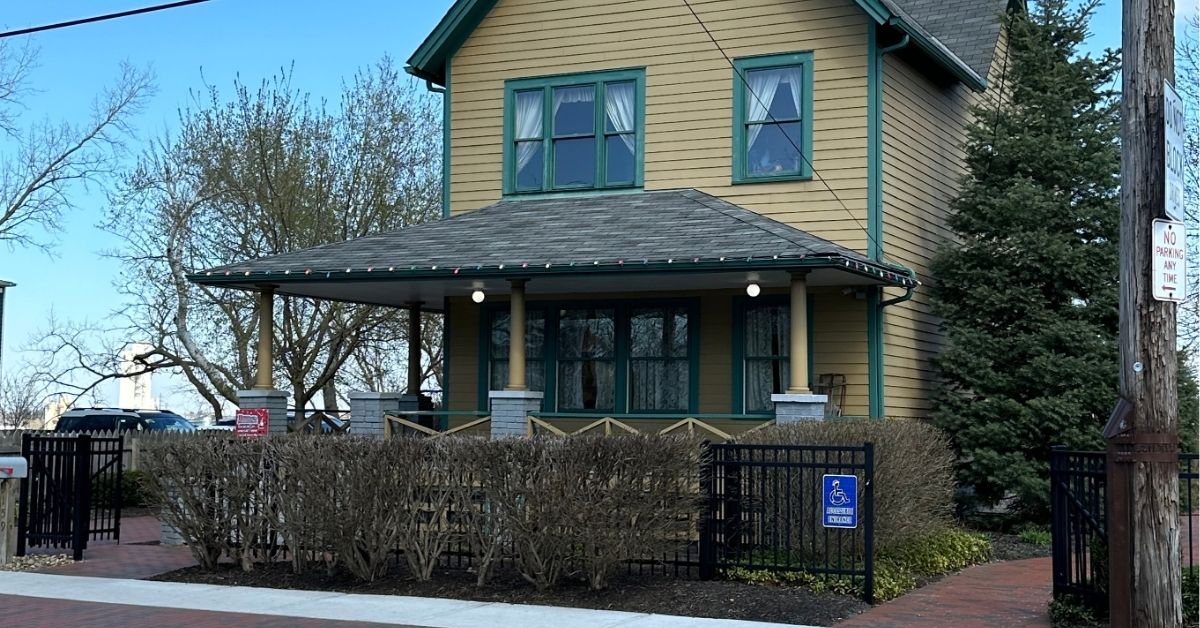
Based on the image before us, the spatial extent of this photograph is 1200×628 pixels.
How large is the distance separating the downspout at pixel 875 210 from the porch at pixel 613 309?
8cm

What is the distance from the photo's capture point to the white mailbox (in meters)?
14.5

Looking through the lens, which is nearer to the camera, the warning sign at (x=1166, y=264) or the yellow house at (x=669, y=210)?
the warning sign at (x=1166, y=264)

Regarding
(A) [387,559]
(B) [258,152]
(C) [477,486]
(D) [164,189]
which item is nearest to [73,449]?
(A) [387,559]

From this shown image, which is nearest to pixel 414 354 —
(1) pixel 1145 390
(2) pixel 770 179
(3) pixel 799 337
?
(2) pixel 770 179

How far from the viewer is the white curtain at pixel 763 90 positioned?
60.0 ft

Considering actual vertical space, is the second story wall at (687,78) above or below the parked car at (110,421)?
above

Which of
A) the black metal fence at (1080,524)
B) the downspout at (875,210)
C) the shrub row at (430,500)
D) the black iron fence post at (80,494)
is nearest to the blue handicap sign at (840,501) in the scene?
the shrub row at (430,500)

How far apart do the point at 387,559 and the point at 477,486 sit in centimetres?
134

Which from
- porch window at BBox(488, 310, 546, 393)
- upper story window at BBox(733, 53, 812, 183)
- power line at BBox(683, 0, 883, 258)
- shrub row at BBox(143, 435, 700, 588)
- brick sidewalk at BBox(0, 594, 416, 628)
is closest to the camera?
brick sidewalk at BBox(0, 594, 416, 628)

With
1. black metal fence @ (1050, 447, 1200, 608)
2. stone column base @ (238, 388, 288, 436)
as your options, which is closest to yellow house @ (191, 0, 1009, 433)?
stone column base @ (238, 388, 288, 436)

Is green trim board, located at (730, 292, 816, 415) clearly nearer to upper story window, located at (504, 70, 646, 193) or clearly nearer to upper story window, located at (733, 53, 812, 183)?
upper story window, located at (733, 53, 812, 183)

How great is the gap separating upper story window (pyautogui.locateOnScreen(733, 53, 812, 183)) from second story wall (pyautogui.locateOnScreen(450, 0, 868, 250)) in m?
0.11

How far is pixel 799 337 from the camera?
15.9 metres

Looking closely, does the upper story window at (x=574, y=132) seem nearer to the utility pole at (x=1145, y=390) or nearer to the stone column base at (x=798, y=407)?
the stone column base at (x=798, y=407)
